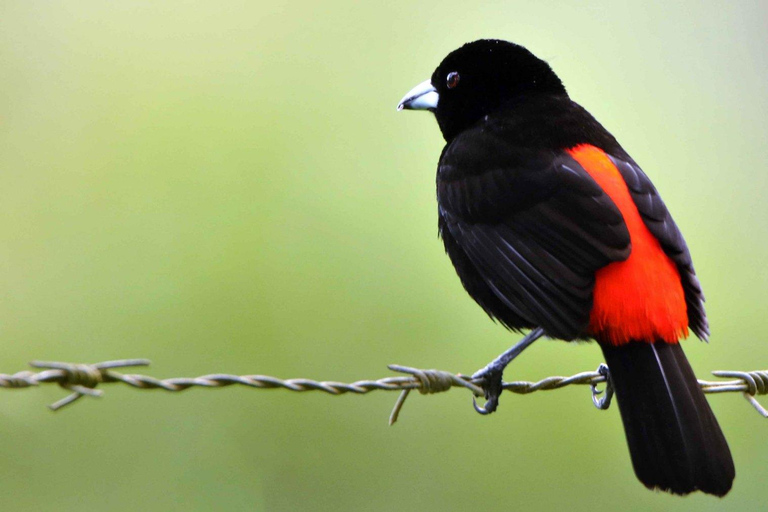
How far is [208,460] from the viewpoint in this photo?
18.2ft

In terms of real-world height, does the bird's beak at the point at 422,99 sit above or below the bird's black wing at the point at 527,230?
above

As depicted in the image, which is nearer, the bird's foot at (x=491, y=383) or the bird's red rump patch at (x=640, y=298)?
the bird's red rump patch at (x=640, y=298)

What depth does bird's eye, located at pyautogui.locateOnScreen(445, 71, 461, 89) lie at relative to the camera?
14.7 ft

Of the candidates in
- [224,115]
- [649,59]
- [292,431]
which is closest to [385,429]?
[292,431]

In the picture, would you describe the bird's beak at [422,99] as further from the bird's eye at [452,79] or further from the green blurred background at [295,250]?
the green blurred background at [295,250]

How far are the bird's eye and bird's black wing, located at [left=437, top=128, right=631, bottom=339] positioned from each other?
612 millimetres

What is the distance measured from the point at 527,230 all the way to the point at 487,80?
4.42 feet

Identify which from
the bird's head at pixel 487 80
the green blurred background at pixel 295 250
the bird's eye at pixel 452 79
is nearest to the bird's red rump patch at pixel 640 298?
the bird's head at pixel 487 80

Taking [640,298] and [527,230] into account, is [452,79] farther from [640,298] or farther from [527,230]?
[640,298]

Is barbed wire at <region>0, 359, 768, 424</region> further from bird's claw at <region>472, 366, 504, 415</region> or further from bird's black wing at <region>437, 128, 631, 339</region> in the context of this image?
bird's black wing at <region>437, 128, 631, 339</region>

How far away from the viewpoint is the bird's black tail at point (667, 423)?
265cm

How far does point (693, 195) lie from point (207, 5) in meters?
4.27

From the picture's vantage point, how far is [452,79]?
14.7 feet

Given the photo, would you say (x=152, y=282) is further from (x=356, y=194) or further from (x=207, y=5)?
(x=207, y=5)
